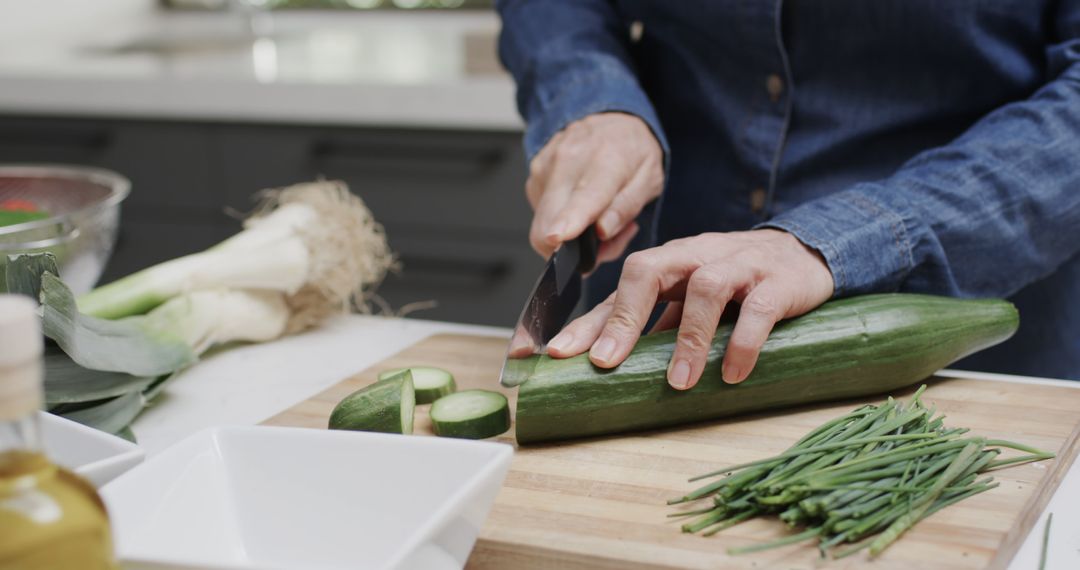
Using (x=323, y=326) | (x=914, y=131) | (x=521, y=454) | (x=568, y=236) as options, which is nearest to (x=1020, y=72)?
(x=914, y=131)

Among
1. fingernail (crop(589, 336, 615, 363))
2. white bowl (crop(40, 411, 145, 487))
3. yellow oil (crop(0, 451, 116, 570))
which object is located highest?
yellow oil (crop(0, 451, 116, 570))

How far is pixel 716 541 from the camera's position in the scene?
0.79 meters

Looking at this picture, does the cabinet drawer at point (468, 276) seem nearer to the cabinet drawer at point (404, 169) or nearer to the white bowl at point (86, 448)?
the cabinet drawer at point (404, 169)

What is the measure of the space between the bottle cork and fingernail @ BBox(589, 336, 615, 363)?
622mm

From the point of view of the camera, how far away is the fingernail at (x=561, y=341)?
1.04 metres

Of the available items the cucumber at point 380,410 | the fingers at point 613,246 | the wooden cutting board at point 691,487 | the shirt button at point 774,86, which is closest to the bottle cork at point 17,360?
the wooden cutting board at point 691,487

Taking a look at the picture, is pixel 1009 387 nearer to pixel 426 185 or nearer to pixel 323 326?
pixel 323 326

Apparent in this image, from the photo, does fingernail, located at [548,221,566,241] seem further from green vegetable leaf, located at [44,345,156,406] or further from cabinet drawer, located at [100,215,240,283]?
cabinet drawer, located at [100,215,240,283]

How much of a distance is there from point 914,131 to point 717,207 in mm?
275

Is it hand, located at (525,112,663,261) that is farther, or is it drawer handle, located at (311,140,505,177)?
drawer handle, located at (311,140,505,177)

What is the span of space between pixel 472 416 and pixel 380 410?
92 millimetres

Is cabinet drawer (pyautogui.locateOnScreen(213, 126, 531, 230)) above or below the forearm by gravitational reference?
below

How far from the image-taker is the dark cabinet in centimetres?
239

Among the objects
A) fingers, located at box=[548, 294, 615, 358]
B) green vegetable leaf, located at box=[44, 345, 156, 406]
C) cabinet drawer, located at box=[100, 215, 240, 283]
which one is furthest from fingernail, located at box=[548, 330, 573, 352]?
cabinet drawer, located at box=[100, 215, 240, 283]
